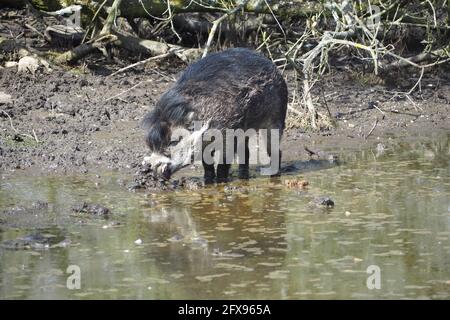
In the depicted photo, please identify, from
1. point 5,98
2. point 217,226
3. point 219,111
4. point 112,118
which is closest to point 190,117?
point 219,111

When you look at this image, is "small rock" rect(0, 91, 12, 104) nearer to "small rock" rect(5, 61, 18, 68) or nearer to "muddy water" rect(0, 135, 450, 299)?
"small rock" rect(5, 61, 18, 68)

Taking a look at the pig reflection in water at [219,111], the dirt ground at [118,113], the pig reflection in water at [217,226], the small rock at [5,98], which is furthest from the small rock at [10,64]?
the pig reflection in water at [217,226]

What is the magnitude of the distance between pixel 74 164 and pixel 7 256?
314 centimetres

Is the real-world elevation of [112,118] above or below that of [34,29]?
below

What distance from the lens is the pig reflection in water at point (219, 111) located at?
869cm

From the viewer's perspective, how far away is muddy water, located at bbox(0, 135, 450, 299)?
590cm

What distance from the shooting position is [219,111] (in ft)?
28.8

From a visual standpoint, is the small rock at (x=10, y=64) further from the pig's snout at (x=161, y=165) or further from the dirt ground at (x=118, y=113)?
the pig's snout at (x=161, y=165)

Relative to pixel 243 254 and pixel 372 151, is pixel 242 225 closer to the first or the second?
pixel 243 254

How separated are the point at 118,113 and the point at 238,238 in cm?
448

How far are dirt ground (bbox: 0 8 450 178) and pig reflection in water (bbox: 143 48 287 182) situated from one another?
3.17 feet

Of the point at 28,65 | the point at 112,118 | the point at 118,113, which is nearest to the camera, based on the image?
the point at 112,118

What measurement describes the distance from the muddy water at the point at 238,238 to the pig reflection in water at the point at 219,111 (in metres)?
0.34

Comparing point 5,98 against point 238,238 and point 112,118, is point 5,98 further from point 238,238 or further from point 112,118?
point 238,238
